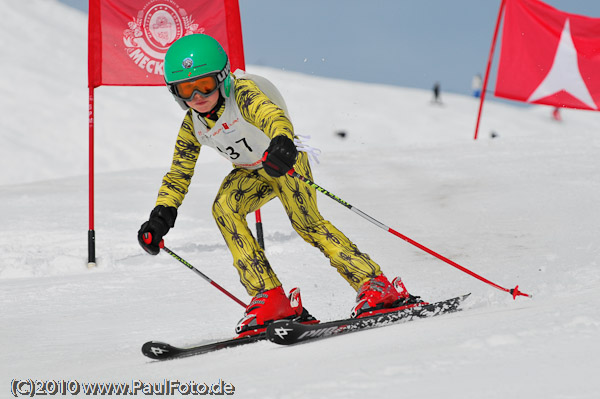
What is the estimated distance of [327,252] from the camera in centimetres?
361

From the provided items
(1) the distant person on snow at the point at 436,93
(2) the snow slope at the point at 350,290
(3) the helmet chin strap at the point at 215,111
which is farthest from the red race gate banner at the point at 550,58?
(1) the distant person on snow at the point at 436,93

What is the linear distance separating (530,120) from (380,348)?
40.2 meters

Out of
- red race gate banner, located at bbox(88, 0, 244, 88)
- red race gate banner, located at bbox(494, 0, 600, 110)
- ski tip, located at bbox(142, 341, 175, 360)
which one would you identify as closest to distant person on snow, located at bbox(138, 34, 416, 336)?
ski tip, located at bbox(142, 341, 175, 360)

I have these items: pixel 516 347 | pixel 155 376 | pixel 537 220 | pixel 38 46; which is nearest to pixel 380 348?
pixel 516 347

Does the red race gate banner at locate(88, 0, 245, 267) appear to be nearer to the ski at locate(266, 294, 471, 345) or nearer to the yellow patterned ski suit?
the yellow patterned ski suit

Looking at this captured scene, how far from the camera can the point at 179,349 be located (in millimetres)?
3164

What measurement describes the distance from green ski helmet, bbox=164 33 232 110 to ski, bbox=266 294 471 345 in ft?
4.10

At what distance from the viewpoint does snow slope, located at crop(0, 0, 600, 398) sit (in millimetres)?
2062

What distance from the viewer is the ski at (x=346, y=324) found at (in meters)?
2.91

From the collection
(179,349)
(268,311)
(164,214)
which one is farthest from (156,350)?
(164,214)

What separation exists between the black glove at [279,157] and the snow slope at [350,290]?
2.65ft

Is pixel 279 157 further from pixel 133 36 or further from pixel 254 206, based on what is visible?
pixel 133 36

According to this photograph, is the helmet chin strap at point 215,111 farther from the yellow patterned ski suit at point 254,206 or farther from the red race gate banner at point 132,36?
the red race gate banner at point 132,36

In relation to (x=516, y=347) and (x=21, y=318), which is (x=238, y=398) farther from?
(x=21, y=318)
